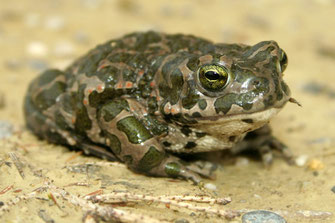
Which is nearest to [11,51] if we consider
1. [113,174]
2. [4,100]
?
[4,100]

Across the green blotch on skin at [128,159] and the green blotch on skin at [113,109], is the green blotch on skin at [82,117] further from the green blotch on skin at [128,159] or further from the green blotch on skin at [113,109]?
the green blotch on skin at [128,159]

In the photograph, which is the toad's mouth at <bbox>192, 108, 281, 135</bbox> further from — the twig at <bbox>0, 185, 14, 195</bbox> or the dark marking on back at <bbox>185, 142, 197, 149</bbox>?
the twig at <bbox>0, 185, 14, 195</bbox>

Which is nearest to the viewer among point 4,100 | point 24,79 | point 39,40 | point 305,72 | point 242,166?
point 242,166

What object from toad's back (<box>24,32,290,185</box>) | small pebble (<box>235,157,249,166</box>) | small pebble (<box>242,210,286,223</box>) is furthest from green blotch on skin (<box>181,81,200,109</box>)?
small pebble (<box>235,157,249,166</box>)

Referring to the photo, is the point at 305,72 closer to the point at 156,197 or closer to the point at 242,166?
the point at 242,166

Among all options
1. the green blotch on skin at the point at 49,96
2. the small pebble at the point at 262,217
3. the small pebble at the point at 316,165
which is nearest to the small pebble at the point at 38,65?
the green blotch on skin at the point at 49,96

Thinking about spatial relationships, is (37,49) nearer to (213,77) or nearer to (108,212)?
(213,77)
